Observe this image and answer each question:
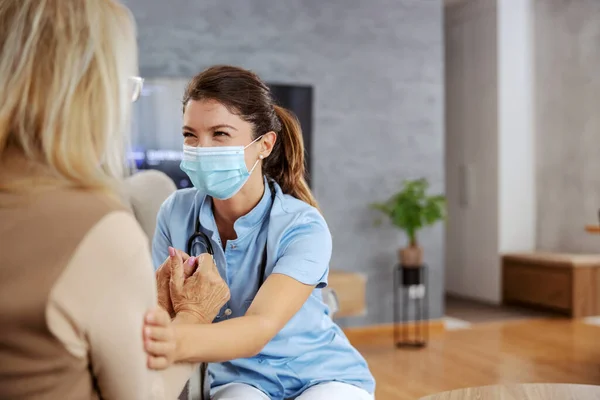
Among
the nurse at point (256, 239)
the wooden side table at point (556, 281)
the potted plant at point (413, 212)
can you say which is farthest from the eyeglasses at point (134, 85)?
the wooden side table at point (556, 281)

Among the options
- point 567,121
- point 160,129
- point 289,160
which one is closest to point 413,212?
point 160,129

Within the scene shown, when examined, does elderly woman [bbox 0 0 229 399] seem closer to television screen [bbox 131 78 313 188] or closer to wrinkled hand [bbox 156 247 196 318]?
wrinkled hand [bbox 156 247 196 318]

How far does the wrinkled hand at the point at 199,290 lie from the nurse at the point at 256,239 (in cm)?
9

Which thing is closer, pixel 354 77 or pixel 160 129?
pixel 160 129

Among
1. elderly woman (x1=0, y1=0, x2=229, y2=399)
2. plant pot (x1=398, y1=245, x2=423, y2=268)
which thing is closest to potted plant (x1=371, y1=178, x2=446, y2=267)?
plant pot (x1=398, y1=245, x2=423, y2=268)

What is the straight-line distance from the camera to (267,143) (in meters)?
1.66

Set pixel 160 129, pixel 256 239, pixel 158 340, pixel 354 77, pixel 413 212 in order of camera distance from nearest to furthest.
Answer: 1. pixel 158 340
2. pixel 256 239
3. pixel 160 129
4. pixel 413 212
5. pixel 354 77

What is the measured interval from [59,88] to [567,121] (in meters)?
6.25

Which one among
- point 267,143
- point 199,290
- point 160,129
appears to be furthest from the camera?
point 160,129

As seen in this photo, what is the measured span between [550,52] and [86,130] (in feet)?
21.0

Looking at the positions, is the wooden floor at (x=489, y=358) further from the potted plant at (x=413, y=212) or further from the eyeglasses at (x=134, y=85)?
the eyeglasses at (x=134, y=85)

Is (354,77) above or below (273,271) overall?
above

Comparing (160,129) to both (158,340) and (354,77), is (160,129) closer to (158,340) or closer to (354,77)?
(354,77)

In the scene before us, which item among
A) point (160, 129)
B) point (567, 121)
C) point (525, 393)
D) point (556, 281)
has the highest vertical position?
point (567, 121)
